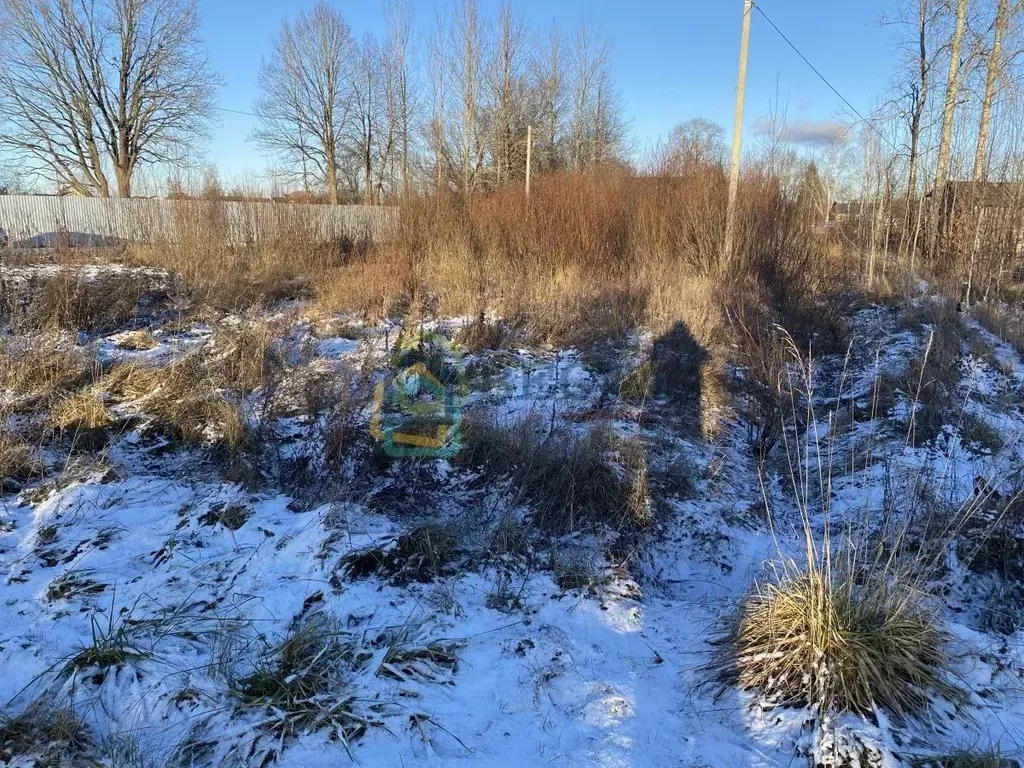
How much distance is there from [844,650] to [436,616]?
66.7 inches

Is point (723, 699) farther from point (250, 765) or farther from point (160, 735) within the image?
point (160, 735)

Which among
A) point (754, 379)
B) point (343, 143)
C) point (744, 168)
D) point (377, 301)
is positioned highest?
point (343, 143)

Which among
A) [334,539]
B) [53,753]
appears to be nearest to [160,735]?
[53,753]

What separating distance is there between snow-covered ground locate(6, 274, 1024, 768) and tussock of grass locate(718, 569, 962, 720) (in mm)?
86

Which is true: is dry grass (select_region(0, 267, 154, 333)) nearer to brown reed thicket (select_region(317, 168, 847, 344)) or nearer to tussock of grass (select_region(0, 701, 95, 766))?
brown reed thicket (select_region(317, 168, 847, 344))

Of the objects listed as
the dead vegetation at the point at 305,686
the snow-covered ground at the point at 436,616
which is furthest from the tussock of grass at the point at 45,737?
the dead vegetation at the point at 305,686

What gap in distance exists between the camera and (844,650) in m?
2.17

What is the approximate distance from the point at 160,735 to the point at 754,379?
5.45 m

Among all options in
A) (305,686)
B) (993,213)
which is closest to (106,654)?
(305,686)

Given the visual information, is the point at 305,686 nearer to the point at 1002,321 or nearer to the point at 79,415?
the point at 79,415

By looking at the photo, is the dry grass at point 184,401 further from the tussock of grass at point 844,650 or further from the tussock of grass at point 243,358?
the tussock of grass at point 844,650

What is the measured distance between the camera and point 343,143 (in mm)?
30938

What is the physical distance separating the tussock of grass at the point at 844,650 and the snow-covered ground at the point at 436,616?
0.09 metres

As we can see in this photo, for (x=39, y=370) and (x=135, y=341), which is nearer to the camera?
(x=39, y=370)
